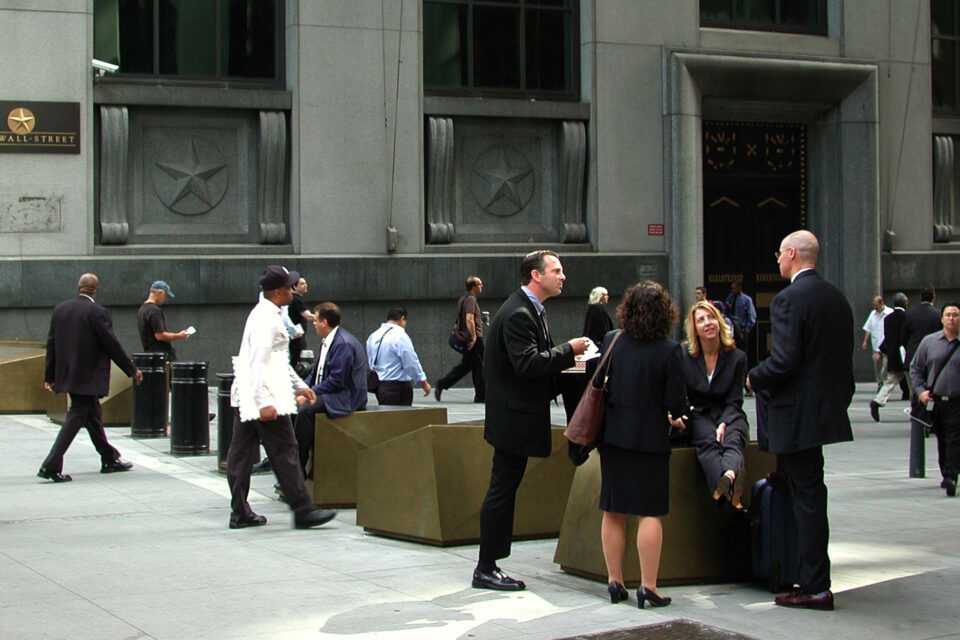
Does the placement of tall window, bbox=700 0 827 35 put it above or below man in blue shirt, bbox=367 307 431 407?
above

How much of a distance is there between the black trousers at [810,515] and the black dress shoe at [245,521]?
14.0 feet

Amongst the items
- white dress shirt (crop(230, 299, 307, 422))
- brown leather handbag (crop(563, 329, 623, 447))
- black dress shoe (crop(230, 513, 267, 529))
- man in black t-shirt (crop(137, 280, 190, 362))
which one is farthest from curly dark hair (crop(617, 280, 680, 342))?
man in black t-shirt (crop(137, 280, 190, 362))

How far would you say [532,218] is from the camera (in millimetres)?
22219

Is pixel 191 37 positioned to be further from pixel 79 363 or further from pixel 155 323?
pixel 79 363

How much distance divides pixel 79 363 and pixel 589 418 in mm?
6447

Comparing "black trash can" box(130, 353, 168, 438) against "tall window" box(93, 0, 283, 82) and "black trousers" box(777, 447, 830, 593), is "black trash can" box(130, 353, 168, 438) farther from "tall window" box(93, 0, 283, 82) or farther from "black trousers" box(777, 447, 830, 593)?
"black trousers" box(777, 447, 830, 593)

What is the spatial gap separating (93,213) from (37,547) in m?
11.2

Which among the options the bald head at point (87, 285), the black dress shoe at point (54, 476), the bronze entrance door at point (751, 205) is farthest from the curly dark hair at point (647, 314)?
the bronze entrance door at point (751, 205)

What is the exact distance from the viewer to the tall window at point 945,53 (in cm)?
2556

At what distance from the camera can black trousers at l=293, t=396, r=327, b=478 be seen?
1042 centimetres

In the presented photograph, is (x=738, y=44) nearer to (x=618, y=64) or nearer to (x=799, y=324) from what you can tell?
(x=618, y=64)

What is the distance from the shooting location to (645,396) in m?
7.06

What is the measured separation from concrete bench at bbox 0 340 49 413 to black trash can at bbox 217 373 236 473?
5599mm

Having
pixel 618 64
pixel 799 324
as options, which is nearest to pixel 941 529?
pixel 799 324
